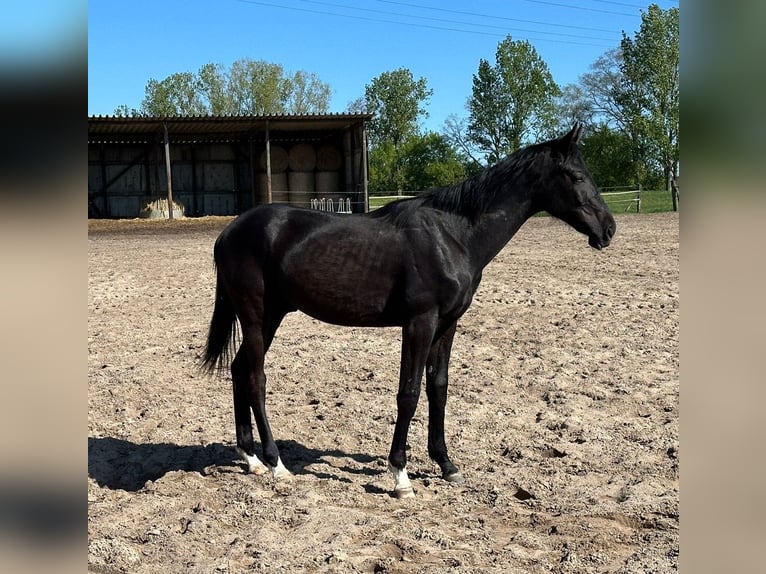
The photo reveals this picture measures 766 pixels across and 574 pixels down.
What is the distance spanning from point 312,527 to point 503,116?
44.0 metres

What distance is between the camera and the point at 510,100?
45.3 m

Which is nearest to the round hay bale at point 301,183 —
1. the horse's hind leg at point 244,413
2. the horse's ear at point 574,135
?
the horse's hind leg at point 244,413

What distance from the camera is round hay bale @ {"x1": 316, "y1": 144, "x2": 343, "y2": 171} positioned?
26.6m

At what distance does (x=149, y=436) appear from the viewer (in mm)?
4941

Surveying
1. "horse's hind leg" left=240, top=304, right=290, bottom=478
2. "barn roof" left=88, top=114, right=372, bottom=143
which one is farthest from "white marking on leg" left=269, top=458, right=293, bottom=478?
"barn roof" left=88, top=114, right=372, bottom=143

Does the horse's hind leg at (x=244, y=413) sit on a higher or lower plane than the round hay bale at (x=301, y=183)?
lower

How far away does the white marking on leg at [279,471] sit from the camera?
4203 mm

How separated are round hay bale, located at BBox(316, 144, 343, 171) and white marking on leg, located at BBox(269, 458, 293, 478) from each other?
75.8ft

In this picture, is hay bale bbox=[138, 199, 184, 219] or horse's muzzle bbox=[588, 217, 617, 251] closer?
horse's muzzle bbox=[588, 217, 617, 251]

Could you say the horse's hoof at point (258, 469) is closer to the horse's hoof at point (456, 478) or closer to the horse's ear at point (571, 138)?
the horse's hoof at point (456, 478)

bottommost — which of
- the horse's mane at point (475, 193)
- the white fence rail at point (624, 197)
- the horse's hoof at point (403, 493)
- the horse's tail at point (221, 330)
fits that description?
the horse's hoof at point (403, 493)

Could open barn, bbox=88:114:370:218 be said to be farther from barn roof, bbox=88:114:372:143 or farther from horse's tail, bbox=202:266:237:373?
horse's tail, bbox=202:266:237:373

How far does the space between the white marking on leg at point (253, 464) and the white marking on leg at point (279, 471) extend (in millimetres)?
77
